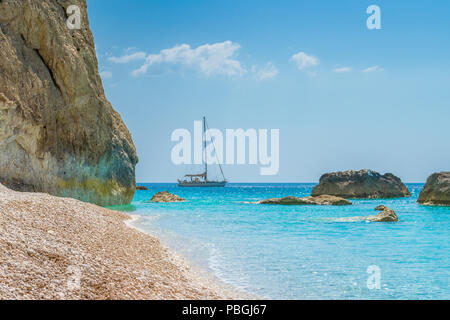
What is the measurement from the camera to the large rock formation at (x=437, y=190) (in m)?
39.0

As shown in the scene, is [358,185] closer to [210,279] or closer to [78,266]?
[210,279]

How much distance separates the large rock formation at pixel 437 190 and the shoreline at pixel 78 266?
37057mm

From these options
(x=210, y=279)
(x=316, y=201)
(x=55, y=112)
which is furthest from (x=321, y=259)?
(x=316, y=201)

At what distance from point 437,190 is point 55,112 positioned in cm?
3632

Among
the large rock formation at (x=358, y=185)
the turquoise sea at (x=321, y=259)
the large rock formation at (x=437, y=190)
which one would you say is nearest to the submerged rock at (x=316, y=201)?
the large rock formation at (x=437, y=190)

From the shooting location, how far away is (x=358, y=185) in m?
63.1

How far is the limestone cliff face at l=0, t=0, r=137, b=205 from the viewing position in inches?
858

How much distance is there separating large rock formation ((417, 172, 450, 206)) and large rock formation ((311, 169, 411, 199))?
20.1 metres

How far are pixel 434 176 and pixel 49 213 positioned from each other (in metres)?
39.9

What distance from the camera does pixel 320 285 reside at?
7727mm

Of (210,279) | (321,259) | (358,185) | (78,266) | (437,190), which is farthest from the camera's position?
(358,185)

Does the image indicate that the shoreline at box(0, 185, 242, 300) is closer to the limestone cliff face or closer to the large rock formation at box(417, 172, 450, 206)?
the limestone cliff face
